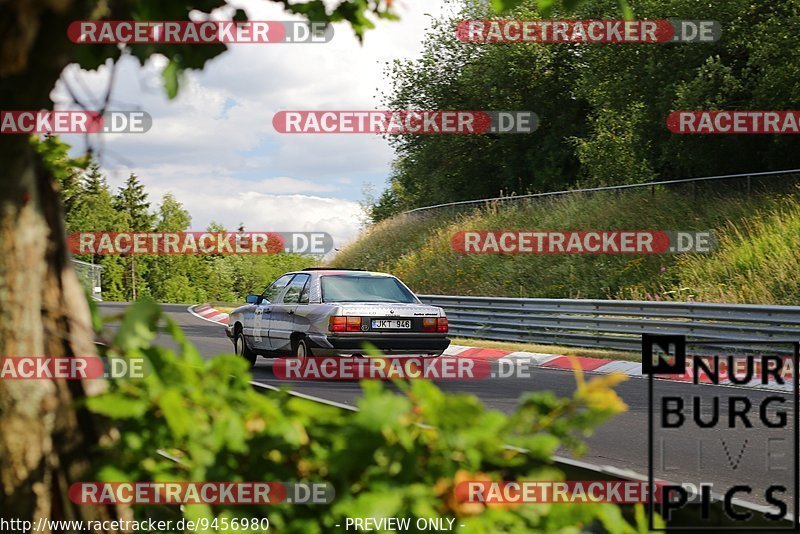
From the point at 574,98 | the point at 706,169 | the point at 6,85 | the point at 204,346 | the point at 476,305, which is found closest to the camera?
the point at 6,85

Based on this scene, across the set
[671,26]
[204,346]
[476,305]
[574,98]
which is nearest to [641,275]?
[476,305]

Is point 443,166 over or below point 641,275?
over

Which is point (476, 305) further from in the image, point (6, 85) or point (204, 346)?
point (6, 85)

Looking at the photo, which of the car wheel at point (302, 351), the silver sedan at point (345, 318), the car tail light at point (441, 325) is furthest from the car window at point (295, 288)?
the car tail light at point (441, 325)

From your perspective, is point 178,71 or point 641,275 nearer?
point 178,71

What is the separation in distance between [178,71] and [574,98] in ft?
117

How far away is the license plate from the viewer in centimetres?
1390

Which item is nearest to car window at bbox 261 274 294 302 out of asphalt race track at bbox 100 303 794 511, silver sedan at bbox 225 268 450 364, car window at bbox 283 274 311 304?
silver sedan at bbox 225 268 450 364

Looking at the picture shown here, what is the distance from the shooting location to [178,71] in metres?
2.97

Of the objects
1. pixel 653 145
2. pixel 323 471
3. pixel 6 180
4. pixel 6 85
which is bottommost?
pixel 323 471

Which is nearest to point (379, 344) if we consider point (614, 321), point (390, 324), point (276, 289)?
point (390, 324)

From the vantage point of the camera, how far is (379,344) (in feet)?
45.3

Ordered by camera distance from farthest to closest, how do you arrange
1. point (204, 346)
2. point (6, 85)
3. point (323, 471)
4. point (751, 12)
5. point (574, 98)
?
point (574, 98), point (751, 12), point (204, 346), point (6, 85), point (323, 471)

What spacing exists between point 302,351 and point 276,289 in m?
1.85
